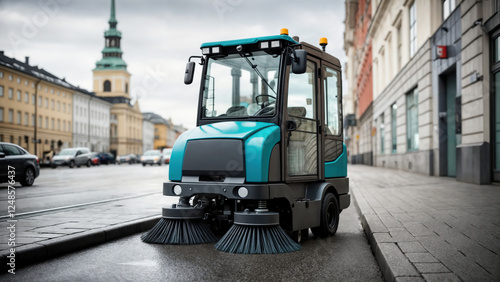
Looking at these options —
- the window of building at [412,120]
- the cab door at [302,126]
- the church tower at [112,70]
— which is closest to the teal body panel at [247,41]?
the cab door at [302,126]

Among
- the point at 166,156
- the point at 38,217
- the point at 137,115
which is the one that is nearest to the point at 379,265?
the point at 38,217

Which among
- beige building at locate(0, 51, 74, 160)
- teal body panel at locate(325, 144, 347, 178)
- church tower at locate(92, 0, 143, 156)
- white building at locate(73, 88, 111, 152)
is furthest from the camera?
church tower at locate(92, 0, 143, 156)

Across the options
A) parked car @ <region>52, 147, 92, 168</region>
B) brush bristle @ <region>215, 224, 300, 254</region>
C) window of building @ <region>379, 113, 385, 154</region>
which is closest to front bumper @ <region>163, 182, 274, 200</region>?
brush bristle @ <region>215, 224, 300, 254</region>

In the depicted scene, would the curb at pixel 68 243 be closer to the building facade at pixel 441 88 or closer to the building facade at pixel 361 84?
the building facade at pixel 441 88

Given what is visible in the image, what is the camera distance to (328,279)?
14.8 feet

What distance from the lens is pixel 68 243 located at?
5684 millimetres

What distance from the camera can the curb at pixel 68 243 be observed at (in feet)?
16.3

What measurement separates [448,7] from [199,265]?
14.9m

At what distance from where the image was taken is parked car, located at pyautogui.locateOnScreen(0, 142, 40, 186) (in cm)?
1541

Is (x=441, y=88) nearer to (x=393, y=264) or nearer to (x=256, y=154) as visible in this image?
(x=256, y=154)

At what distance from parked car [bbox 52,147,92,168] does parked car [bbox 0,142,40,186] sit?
23.8 meters

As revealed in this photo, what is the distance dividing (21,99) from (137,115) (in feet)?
185

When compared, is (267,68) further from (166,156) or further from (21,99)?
(21,99)

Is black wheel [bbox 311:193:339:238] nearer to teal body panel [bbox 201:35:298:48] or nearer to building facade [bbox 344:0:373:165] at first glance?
teal body panel [bbox 201:35:298:48]
